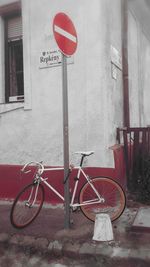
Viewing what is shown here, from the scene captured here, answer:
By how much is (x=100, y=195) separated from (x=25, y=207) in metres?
1.24

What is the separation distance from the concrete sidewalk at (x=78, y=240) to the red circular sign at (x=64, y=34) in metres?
2.63

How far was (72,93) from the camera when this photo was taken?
252 inches

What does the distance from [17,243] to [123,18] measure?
513cm

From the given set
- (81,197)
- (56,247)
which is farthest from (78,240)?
(81,197)

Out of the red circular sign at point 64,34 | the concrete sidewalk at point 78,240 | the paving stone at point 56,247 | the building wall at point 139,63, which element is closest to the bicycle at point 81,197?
the concrete sidewalk at point 78,240

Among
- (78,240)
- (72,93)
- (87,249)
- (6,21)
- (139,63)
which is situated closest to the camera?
(87,249)

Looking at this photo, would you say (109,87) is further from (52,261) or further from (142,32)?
(142,32)

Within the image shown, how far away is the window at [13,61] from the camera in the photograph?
7145 mm

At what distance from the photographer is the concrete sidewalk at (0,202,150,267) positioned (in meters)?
4.40

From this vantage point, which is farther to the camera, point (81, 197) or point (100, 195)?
point (100, 195)

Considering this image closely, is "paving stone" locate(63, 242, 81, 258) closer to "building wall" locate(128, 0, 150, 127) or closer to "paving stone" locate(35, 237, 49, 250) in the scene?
"paving stone" locate(35, 237, 49, 250)

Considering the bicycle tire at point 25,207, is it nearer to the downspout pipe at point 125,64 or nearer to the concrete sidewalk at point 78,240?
the concrete sidewalk at point 78,240

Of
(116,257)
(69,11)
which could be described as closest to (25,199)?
(116,257)

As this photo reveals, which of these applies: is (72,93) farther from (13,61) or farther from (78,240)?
(78,240)
